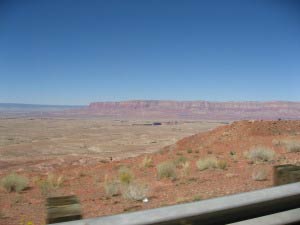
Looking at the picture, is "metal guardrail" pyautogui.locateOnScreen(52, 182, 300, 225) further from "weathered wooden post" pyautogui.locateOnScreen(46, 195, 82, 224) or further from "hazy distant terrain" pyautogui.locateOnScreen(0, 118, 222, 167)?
"hazy distant terrain" pyautogui.locateOnScreen(0, 118, 222, 167)

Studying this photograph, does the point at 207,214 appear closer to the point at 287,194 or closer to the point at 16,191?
the point at 287,194

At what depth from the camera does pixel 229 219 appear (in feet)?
10.4

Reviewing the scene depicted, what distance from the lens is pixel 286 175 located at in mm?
3900

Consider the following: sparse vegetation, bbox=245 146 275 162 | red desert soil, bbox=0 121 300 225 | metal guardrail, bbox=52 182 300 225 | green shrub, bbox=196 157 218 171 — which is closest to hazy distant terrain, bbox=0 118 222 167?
sparse vegetation, bbox=245 146 275 162

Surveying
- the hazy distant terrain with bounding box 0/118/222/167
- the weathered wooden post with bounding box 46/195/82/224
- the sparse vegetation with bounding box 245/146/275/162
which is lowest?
the hazy distant terrain with bounding box 0/118/222/167

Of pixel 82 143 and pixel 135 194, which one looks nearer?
pixel 135 194

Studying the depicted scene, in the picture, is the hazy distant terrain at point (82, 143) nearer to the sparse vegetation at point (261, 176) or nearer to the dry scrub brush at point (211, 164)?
the dry scrub brush at point (211, 164)

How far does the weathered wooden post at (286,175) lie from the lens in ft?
12.7

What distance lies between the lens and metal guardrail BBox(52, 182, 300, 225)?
270 cm

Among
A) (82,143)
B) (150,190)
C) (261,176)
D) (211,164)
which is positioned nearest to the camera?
(261,176)

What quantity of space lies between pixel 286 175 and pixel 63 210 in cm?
238

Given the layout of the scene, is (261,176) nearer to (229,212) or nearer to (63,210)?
(229,212)

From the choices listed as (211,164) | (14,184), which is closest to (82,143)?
(14,184)

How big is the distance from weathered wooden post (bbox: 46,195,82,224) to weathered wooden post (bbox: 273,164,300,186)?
2216mm
